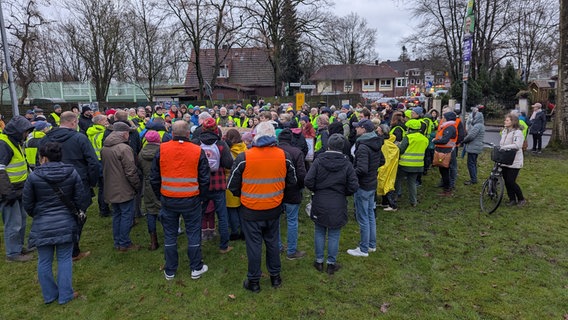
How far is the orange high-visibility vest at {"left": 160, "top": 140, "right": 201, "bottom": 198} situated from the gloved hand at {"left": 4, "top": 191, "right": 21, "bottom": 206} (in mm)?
2324

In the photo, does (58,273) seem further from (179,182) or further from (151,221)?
(179,182)

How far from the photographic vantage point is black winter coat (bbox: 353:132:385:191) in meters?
5.02

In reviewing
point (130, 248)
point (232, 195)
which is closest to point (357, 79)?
point (232, 195)

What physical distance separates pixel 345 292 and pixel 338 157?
164cm

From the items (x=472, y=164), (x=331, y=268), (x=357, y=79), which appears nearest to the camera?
(x=331, y=268)

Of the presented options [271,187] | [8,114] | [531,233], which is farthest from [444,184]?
[8,114]

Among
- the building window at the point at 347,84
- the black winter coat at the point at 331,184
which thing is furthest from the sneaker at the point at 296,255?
the building window at the point at 347,84

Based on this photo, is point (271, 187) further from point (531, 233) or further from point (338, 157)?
point (531, 233)

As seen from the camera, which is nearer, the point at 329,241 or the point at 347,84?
the point at 329,241

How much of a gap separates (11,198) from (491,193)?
27.1ft

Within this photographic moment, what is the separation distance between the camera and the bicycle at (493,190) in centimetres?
675

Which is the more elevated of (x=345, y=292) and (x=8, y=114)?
(x=8, y=114)

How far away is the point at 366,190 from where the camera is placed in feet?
16.7

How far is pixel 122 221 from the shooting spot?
17.6 ft
